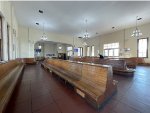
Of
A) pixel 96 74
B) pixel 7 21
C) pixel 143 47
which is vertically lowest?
pixel 96 74

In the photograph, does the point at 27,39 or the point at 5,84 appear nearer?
the point at 5,84

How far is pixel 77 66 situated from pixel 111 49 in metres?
10.6

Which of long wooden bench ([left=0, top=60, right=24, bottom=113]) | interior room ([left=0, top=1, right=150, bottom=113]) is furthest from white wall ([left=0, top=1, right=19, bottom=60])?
long wooden bench ([left=0, top=60, right=24, bottom=113])

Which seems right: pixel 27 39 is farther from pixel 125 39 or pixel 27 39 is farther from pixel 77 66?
pixel 125 39

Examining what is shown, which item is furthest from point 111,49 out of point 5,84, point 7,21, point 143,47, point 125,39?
point 5,84

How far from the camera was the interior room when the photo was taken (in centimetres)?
176

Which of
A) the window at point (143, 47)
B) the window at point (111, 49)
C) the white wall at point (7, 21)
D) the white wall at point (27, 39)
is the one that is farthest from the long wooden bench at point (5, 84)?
the window at point (111, 49)

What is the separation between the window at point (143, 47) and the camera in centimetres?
890

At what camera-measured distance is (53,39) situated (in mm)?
12359

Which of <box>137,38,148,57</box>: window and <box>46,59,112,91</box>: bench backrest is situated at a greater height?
<box>137,38,148,57</box>: window

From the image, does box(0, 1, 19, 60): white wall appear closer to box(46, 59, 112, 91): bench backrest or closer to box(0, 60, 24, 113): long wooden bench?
box(0, 60, 24, 113): long wooden bench

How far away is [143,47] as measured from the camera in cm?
913

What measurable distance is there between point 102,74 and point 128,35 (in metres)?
10.3

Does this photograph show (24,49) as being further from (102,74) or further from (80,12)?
(102,74)
